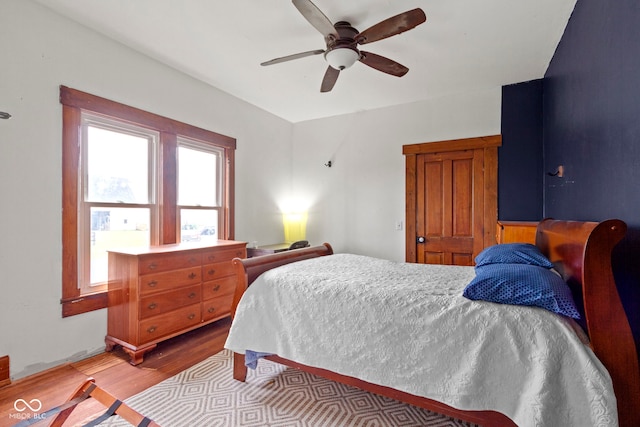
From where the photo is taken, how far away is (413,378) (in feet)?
4.90

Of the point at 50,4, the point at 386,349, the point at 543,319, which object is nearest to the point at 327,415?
the point at 386,349

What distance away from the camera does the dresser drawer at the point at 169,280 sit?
2.46 metres

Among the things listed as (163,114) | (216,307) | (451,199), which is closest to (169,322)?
(216,307)

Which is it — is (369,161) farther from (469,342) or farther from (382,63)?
(469,342)

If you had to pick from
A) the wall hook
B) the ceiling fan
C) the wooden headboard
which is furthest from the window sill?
the wall hook

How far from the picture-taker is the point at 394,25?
6.31 ft

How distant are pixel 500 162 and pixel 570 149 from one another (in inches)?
49.4

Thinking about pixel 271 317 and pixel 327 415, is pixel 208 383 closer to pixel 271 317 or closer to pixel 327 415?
pixel 271 317

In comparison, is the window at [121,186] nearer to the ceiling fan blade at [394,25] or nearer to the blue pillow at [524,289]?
the ceiling fan blade at [394,25]

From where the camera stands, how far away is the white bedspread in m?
1.18

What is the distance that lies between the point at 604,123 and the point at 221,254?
10.4ft

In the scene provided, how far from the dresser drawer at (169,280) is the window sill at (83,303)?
495 millimetres

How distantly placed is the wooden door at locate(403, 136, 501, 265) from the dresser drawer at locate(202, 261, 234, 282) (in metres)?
2.32

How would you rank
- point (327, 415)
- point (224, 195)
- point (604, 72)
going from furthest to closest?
point (224, 195)
point (327, 415)
point (604, 72)
